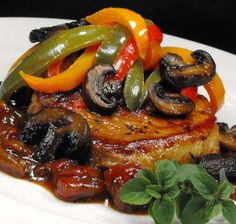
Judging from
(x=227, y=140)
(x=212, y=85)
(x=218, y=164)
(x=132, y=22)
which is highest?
(x=132, y=22)

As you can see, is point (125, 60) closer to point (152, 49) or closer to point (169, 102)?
point (152, 49)

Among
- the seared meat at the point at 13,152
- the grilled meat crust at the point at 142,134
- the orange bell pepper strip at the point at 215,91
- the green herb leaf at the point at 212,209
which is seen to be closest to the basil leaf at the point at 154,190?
the green herb leaf at the point at 212,209

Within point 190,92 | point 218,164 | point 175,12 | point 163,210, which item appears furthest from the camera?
point 175,12

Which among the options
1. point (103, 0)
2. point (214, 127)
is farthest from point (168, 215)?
point (103, 0)

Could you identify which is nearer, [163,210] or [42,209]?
[163,210]

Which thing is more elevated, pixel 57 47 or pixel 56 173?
pixel 57 47

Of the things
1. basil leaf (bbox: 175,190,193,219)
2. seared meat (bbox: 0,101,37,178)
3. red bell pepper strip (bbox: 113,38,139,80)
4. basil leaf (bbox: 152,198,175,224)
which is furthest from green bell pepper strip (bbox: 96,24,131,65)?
basil leaf (bbox: 152,198,175,224)

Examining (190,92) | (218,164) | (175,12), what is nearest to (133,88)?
(190,92)

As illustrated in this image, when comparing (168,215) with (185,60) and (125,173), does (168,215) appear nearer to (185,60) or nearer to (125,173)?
(125,173)
